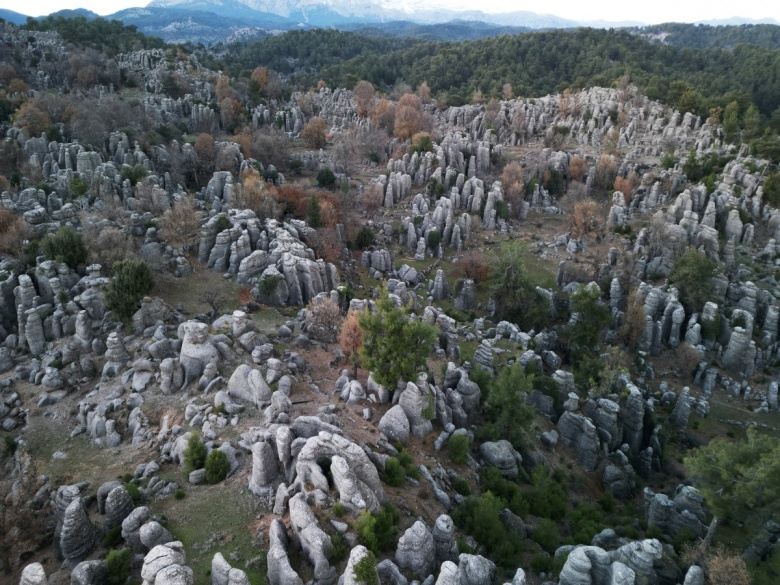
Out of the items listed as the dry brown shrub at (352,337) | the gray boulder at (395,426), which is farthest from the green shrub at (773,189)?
the gray boulder at (395,426)

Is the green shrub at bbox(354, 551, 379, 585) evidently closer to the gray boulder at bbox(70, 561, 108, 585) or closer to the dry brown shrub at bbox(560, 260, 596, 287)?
the gray boulder at bbox(70, 561, 108, 585)

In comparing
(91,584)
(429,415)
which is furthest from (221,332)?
(91,584)

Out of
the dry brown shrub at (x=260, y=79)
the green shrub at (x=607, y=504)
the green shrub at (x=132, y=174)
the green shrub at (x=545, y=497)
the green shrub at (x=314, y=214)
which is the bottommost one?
the green shrub at (x=607, y=504)

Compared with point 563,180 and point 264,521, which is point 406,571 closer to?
point 264,521

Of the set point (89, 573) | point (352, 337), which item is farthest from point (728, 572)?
point (89, 573)

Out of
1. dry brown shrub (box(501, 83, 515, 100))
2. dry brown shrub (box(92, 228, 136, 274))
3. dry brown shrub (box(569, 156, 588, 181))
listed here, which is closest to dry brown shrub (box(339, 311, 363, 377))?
dry brown shrub (box(92, 228, 136, 274))

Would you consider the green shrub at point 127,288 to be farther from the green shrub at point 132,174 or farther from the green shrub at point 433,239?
the green shrub at point 433,239
